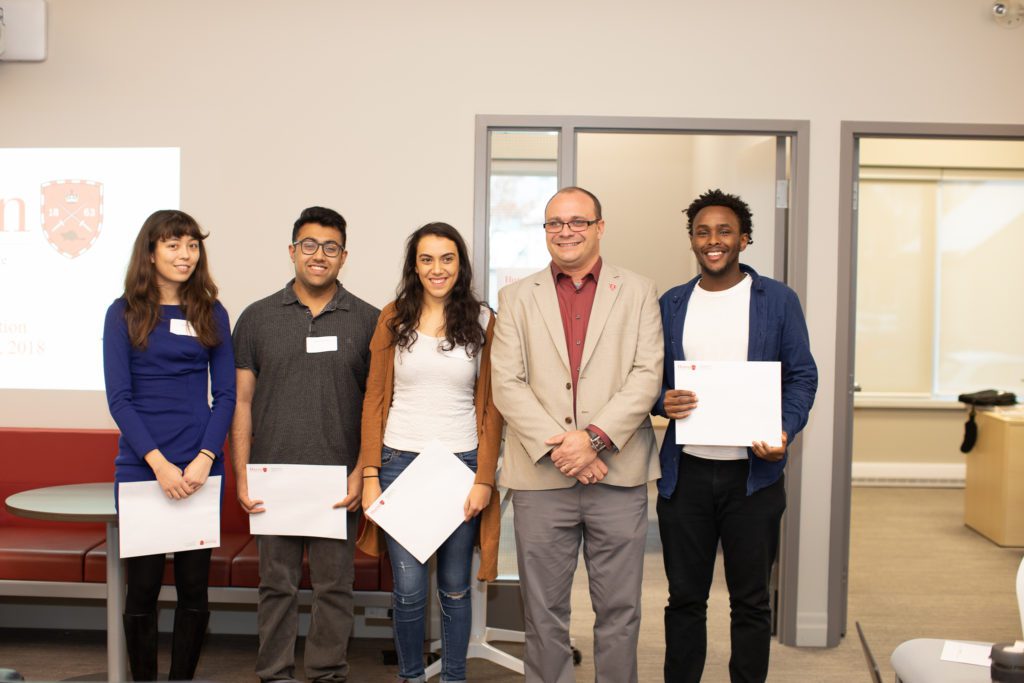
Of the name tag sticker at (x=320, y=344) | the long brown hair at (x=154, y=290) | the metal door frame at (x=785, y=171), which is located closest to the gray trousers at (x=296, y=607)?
the name tag sticker at (x=320, y=344)

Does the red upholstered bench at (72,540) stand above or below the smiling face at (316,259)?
below

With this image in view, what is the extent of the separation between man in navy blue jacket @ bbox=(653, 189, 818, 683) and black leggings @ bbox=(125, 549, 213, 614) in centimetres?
157

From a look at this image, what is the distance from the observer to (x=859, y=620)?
13.7 feet

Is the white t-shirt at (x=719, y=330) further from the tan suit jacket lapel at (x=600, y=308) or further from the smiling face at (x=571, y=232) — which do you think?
the smiling face at (x=571, y=232)

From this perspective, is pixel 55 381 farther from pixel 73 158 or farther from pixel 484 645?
pixel 484 645

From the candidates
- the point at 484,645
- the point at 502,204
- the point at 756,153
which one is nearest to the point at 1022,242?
the point at 756,153

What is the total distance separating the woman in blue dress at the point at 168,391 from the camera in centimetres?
264

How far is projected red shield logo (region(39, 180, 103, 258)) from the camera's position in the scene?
12.6 feet

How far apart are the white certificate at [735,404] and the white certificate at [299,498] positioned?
118cm

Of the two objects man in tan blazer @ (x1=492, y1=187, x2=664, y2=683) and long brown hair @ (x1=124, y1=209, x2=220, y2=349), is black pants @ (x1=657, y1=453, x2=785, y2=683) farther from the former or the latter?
long brown hair @ (x1=124, y1=209, x2=220, y2=349)

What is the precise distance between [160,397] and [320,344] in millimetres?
539

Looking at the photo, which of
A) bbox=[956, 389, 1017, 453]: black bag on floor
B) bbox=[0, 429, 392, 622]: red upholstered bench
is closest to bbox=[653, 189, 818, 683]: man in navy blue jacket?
bbox=[0, 429, 392, 622]: red upholstered bench

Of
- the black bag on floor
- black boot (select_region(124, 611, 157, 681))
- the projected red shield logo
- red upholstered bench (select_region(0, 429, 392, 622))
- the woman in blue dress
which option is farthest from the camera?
the black bag on floor

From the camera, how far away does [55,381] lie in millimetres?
3865
